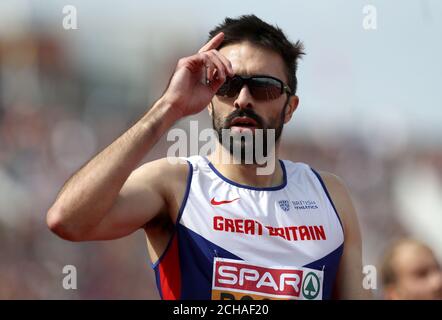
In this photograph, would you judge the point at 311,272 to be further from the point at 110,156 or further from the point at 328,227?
the point at 110,156

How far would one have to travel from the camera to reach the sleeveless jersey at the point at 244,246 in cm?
387

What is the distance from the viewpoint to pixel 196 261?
12.7 ft

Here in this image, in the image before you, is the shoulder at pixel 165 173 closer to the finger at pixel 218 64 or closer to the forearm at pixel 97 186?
the forearm at pixel 97 186

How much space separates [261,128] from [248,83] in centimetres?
24

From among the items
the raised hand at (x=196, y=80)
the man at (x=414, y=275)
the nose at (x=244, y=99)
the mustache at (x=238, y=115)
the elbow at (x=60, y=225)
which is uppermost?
the raised hand at (x=196, y=80)

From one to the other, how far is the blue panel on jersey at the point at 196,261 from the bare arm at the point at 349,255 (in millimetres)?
602

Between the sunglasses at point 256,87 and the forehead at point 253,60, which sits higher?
the forehead at point 253,60

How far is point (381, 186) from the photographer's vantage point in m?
12.9

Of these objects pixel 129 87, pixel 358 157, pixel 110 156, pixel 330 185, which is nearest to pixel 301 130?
pixel 358 157

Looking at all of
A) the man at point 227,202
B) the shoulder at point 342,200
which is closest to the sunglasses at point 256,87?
the man at point 227,202

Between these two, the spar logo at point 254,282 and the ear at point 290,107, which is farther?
the ear at point 290,107

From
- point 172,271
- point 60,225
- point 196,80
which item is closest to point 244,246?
point 172,271

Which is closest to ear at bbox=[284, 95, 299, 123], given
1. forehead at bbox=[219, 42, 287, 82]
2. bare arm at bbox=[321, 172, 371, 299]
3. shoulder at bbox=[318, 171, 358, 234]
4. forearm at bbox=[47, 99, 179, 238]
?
forehead at bbox=[219, 42, 287, 82]
